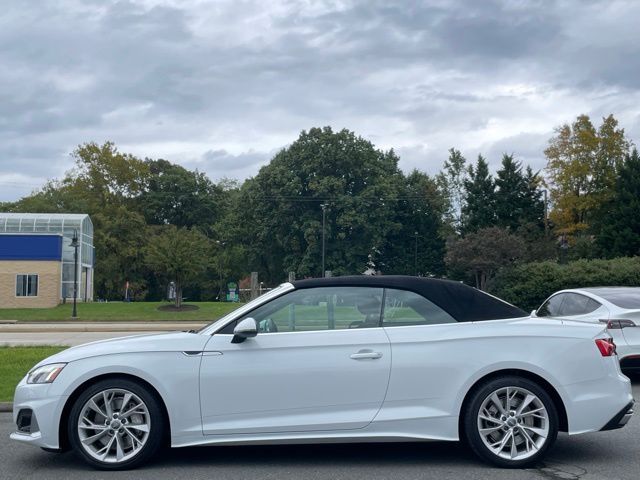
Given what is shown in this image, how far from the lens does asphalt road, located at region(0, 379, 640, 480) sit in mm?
6254

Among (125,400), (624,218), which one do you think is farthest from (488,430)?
(624,218)

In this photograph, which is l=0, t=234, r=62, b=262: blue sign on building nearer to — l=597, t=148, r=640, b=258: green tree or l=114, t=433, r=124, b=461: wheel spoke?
l=597, t=148, r=640, b=258: green tree

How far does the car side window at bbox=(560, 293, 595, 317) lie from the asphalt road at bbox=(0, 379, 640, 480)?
441 cm

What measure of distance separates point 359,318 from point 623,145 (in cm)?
5932

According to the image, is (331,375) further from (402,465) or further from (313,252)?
(313,252)

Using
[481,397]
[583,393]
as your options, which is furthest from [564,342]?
[481,397]

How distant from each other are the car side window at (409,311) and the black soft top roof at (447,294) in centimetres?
5

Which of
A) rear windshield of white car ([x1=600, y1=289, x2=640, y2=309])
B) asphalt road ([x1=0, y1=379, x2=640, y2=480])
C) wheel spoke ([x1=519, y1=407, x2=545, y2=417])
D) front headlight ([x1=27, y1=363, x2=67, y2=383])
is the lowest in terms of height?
asphalt road ([x1=0, y1=379, x2=640, y2=480])

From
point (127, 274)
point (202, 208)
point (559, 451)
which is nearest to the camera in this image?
point (559, 451)

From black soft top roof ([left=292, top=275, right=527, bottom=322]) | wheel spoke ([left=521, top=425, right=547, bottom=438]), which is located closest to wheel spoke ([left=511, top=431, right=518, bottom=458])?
wheel spoke ([left=521, top=425, right=547, bottom=438])

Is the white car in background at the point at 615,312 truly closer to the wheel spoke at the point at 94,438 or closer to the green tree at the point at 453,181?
the wheel spoke at the point at 94,438

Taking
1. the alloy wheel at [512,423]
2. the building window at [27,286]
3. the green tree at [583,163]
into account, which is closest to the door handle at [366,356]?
the alloy wheel at [512,423]

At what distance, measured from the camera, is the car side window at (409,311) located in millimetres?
6645

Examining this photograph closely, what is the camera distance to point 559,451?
714 cm
